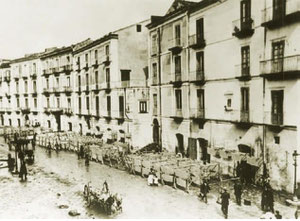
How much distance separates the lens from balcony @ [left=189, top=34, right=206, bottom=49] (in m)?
24.2

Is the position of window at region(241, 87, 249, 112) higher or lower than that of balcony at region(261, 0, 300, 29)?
lower

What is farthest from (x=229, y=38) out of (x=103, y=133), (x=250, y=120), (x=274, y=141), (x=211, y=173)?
(x=103, y=133)

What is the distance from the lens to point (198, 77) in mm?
24828

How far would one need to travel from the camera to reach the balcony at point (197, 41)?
24239mm

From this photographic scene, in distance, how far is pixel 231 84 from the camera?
2197cm

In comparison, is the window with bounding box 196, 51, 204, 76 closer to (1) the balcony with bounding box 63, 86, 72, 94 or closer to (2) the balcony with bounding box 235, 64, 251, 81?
(2) the balcony with bounding box 235, 64, 251, 81

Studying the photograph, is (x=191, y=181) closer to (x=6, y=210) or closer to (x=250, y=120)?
(x=250, y=120)

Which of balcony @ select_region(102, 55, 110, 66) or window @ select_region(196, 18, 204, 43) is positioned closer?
window @ select_region(196, 18, 204, 43)

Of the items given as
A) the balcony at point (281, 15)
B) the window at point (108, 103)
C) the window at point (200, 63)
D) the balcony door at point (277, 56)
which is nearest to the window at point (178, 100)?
the window at point (200, 63)

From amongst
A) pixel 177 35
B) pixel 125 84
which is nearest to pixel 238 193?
pixel 177 35

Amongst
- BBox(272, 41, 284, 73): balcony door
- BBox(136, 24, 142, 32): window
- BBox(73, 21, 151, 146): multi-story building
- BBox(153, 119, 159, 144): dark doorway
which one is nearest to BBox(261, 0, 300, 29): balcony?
BBox(272, 41, 284, 73): balcony door

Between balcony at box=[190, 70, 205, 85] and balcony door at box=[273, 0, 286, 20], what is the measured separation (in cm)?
774

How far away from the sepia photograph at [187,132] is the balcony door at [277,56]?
6 cm

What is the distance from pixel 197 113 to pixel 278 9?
9874 mm
